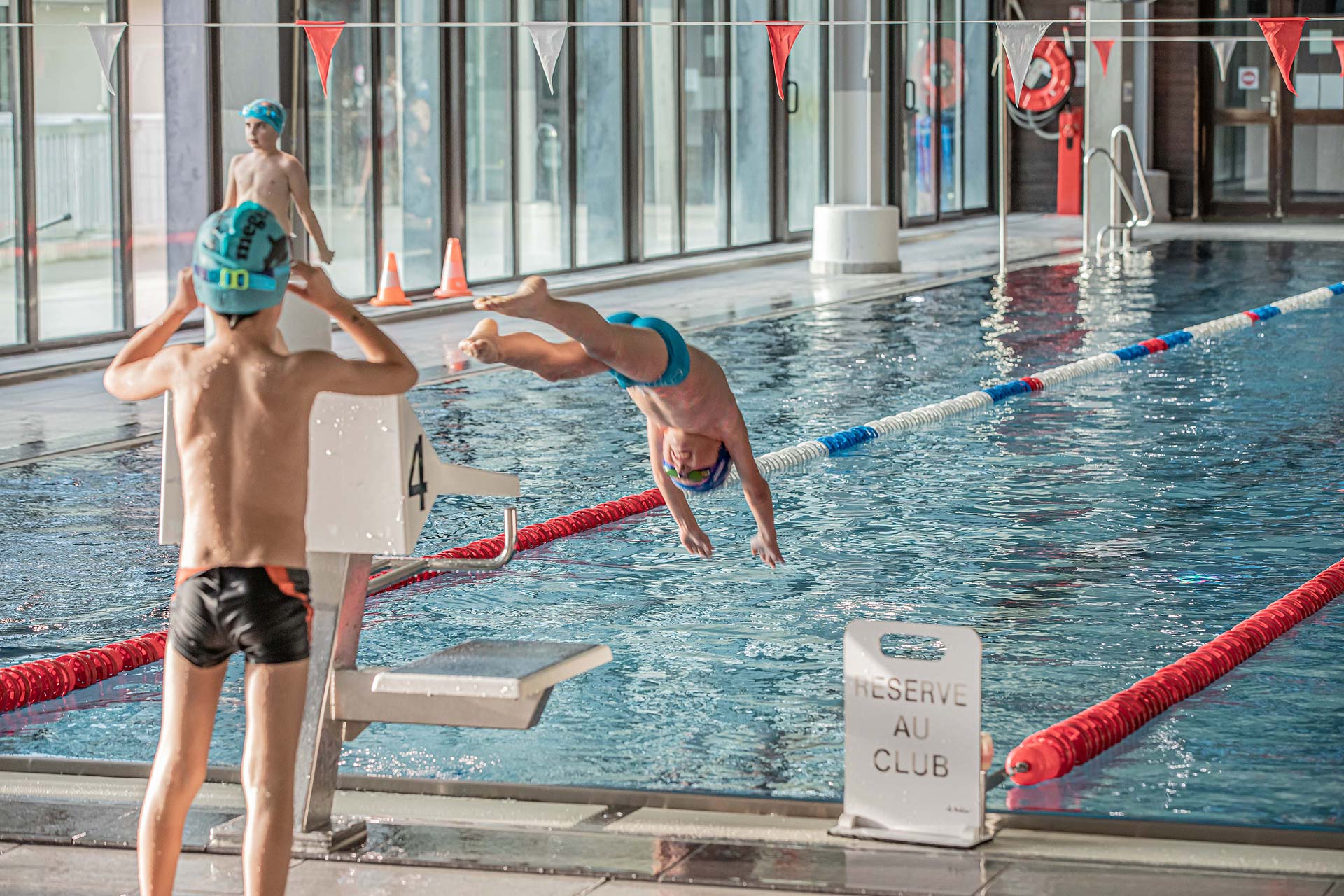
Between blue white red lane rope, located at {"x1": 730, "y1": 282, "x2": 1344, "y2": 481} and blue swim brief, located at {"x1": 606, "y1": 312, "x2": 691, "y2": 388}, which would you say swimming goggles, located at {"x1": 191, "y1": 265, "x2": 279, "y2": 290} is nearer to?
blue swim brief, located at {"x1": 606, "y1": 312, "x2": 691, "y2": 388}

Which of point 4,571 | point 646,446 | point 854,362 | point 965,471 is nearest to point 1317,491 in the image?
point 965,471

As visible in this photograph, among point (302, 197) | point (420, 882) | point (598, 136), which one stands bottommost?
point (420, 882)

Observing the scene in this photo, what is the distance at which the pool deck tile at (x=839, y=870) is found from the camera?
12.2ft

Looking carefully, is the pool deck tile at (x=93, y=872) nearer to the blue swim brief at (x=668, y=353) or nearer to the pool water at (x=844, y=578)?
the pool water at (x=844, y=578)

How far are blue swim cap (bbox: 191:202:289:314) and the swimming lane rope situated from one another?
2.45m

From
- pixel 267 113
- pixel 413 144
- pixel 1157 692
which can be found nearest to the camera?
pixel 1157 692

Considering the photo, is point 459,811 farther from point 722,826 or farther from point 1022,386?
point 1022,386

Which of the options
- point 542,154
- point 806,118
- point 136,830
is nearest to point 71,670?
point 136,830

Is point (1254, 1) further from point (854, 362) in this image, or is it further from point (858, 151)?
point (854, 362)

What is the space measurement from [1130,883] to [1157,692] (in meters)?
1.55

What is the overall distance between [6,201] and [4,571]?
5995 mm

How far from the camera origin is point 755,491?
18.0ft

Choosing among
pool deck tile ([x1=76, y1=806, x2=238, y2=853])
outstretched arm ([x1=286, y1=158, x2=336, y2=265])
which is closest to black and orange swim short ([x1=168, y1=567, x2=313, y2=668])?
pool deck tile ([x1=76, y1=806, x2=238, y2=853])

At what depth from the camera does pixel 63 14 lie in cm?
1266
